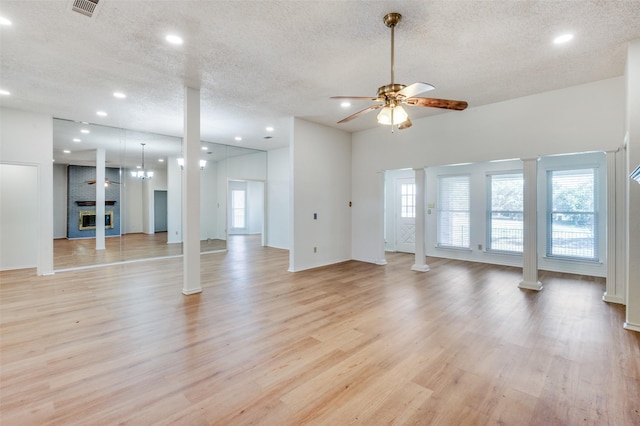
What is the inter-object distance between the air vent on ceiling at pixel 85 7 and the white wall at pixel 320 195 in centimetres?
373

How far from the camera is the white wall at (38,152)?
17.9 ft

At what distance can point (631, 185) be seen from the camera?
3.32m

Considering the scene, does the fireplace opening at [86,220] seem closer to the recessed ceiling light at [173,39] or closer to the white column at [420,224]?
the recessed ceiling light at [173,39]

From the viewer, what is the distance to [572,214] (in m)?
5.89

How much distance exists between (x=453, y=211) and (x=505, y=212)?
1.13 metres

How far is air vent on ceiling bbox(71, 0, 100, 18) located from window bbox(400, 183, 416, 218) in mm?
7321

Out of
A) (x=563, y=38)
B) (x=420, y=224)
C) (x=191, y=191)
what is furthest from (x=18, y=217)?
(x=563, y=38)

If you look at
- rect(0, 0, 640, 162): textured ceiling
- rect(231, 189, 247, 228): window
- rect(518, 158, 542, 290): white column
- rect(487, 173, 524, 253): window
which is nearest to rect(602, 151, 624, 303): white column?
rect(518, 158, 542, 290): white column

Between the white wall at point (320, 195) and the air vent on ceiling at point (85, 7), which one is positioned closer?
the air vent on ceiling at point (85, 7)

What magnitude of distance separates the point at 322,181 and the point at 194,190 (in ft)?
9.78

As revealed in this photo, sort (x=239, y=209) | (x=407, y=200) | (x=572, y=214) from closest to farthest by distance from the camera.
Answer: (x=572, y=214), (x=407, y=200), (x=239, y=209)

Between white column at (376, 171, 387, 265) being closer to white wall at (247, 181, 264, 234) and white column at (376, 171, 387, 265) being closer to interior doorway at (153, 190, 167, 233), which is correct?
interior doorway at (153, 190, 167, 233)

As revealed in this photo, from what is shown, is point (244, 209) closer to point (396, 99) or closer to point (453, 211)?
point (453, 211)

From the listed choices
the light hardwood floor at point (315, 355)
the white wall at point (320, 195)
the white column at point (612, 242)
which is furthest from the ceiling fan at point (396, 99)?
the white wall at point (320, 195)
